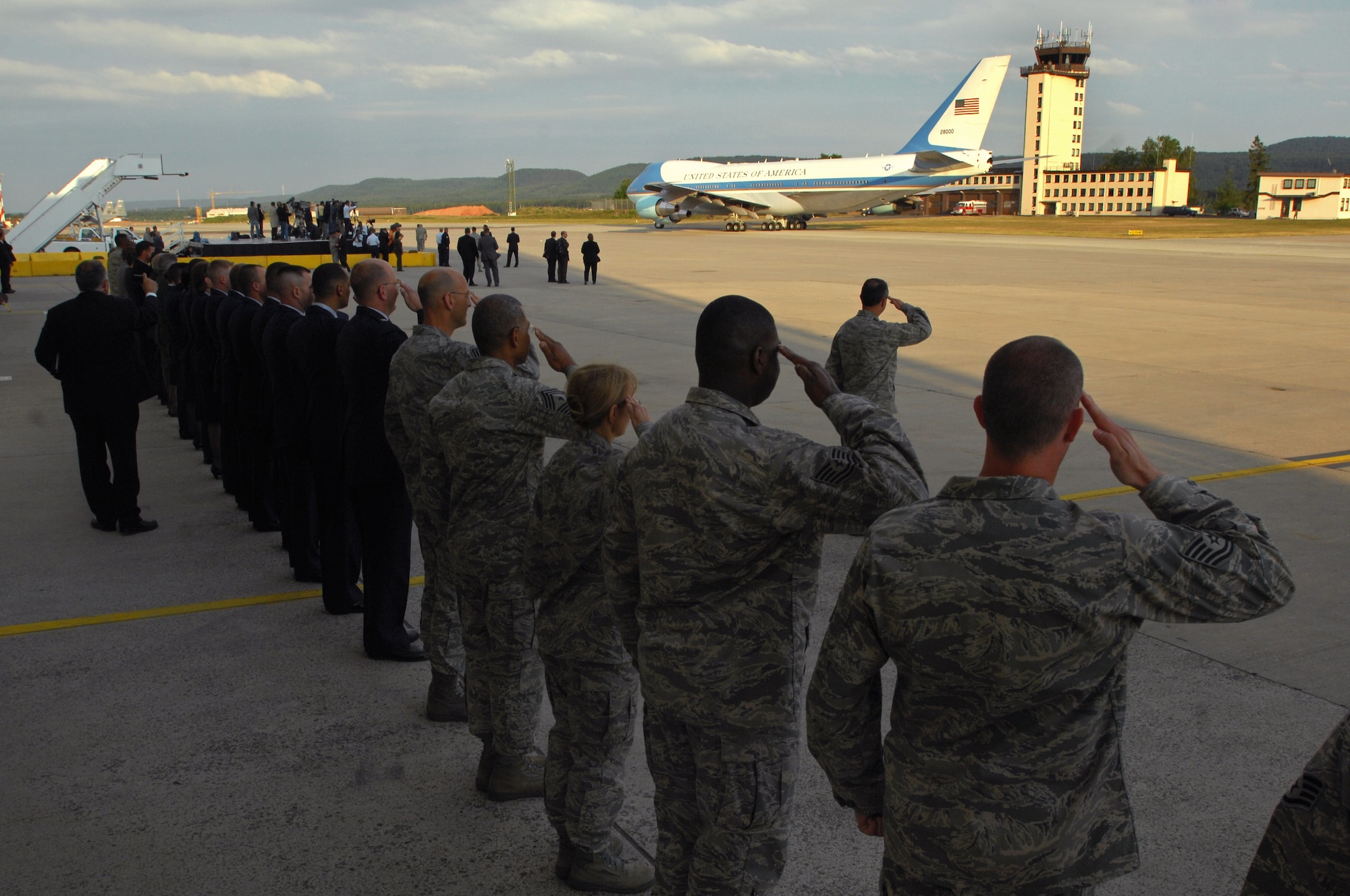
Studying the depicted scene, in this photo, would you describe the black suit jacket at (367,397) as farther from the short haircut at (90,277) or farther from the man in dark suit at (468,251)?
the man in dark suit at (468,251)

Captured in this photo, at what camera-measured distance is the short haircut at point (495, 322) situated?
3.74 m

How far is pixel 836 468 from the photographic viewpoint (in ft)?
7.84

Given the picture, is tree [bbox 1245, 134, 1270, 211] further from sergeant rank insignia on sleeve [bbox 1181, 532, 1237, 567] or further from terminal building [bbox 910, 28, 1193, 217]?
sergeant rank insignia on sleeve [bbox 1181, 532, 1237, 567]

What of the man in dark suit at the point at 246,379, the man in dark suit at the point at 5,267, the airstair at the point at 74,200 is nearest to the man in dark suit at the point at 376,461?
the man in dark suit at the point at 246,379

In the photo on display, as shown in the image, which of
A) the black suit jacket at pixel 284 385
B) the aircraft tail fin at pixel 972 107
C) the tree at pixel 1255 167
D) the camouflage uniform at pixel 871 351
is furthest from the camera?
the tree at pixel 1255 167

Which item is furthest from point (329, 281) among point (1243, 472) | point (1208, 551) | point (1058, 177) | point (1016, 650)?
point (1058, 177)

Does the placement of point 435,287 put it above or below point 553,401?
above

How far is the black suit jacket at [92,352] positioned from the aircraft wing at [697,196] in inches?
2272

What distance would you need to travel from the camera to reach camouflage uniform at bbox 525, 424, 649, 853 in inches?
126

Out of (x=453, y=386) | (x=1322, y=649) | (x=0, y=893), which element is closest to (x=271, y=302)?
(x=453, y=386)

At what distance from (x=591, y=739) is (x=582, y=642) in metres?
0.31

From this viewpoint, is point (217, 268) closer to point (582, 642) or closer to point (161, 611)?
point (161, 611)

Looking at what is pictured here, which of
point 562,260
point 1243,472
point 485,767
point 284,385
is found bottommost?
point 485,767

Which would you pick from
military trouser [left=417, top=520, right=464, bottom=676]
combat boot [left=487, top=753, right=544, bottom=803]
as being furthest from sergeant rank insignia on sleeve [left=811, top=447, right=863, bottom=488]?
military trouser [left=417, top=520, right=464, bottom=676]
